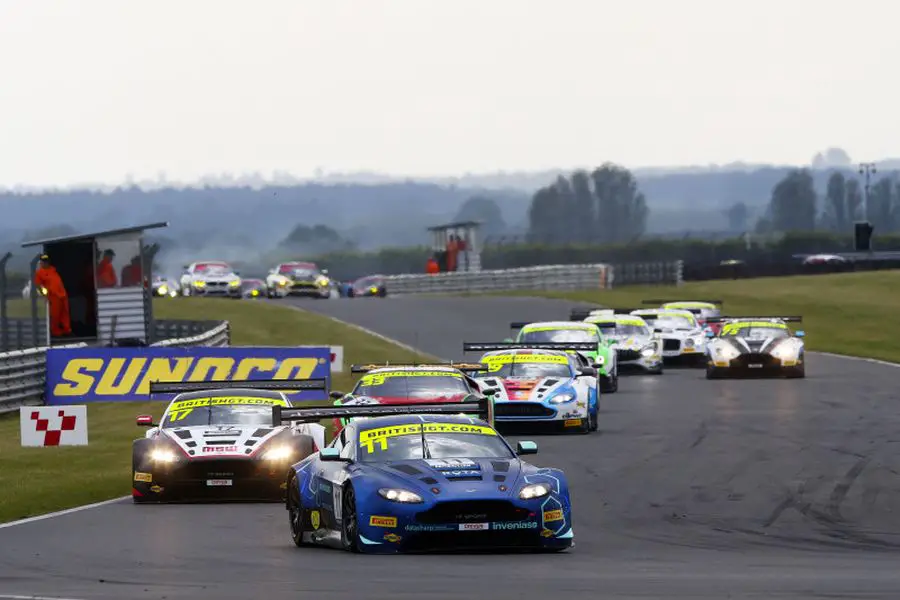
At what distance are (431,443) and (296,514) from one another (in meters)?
1.30

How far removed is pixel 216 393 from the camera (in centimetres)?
1983

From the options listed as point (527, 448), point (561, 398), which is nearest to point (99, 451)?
point (561, 398)

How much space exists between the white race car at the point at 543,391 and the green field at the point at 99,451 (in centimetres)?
537

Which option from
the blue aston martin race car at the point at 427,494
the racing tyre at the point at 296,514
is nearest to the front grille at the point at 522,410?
the racing tyre at the point at 296,514

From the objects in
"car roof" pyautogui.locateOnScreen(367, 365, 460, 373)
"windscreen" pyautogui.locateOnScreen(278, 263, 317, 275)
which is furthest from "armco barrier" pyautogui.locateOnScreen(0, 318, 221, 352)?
"windscreen" pyautogui.locateOnScreen(278, 263, 317, 275)

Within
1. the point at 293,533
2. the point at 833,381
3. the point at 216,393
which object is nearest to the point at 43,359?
the point at 216,393

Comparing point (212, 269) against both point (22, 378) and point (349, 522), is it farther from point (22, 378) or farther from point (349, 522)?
point (349, 522)

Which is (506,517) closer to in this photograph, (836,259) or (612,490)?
(612,490)

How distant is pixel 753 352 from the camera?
38.9 metres

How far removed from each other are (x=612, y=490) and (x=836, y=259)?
62.8 meters

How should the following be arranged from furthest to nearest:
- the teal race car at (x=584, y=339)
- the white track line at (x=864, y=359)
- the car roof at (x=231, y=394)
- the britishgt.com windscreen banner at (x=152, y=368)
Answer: the white track line at (x=864, y=359), the teal race car at (x=584, y=339), the britishgt.com windscreen banner at (x=152, y=368), the car roof at (x=231, y=394)

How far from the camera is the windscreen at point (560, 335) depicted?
113 feet

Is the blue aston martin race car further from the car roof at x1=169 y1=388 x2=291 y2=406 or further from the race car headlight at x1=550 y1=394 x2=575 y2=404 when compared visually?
the race car headlight at x1=550 y1=394 x2=575 y2=404

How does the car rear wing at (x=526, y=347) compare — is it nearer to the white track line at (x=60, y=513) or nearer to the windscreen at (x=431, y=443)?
the white track line at (x=60, y=513)
